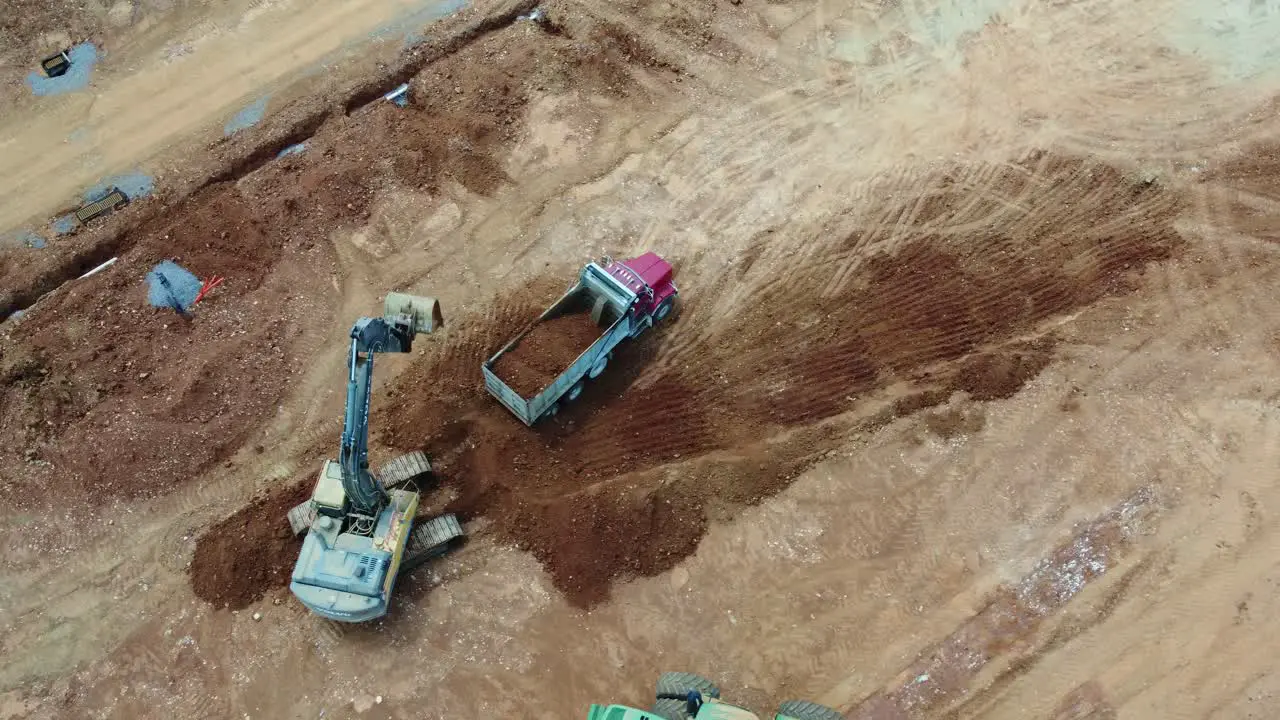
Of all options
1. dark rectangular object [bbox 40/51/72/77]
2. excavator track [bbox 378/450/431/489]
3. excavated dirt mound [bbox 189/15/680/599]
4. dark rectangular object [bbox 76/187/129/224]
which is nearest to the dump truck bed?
excavated dirt mound [bbox 189/15/680/599]

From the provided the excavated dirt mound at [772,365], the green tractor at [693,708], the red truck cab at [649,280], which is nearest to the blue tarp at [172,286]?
the excavated dirt mound at [772,365]

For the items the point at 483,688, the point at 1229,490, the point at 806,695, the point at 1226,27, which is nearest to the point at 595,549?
the point at 483,688

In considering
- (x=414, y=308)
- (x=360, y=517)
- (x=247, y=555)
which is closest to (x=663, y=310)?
(x=414, y=308)

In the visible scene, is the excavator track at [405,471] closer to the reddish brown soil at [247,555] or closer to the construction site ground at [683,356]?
the construction site ground at [683,356]

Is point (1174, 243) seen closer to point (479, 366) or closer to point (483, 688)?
point (479, 366)

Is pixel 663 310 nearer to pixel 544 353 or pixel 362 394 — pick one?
pixel 544 353

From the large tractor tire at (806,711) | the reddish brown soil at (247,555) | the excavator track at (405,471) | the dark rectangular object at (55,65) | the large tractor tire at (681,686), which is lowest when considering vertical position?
the large tractor tire at (806,711)
